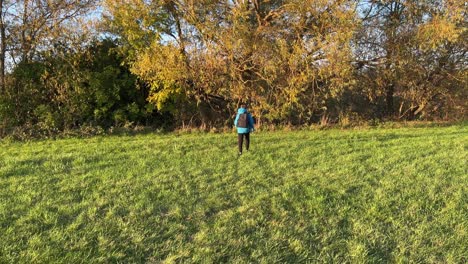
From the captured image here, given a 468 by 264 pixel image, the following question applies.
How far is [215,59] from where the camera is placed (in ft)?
44.0

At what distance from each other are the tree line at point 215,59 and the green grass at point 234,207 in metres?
5.05

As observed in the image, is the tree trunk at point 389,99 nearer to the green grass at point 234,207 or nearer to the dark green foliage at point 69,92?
the green grass at point 234,207

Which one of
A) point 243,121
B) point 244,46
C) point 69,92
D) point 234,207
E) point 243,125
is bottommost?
point 234,207

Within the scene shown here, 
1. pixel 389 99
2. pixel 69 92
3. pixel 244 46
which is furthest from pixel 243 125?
pixel 389 99

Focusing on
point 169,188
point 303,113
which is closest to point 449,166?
point 169,188

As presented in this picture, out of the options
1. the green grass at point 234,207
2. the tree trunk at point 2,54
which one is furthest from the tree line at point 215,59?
the green grass at point 234,207

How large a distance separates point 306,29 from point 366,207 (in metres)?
9.42

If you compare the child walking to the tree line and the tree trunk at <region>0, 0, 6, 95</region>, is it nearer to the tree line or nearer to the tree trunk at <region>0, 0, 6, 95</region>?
the tree line

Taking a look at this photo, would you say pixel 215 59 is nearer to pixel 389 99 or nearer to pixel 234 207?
pixel 234 207

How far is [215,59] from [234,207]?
350 inches

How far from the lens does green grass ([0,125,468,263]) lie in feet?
13.2

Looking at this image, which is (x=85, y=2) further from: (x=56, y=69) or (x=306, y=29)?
(x=306, y=29)

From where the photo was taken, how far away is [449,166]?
8000 mm

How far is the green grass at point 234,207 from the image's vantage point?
159 inches
